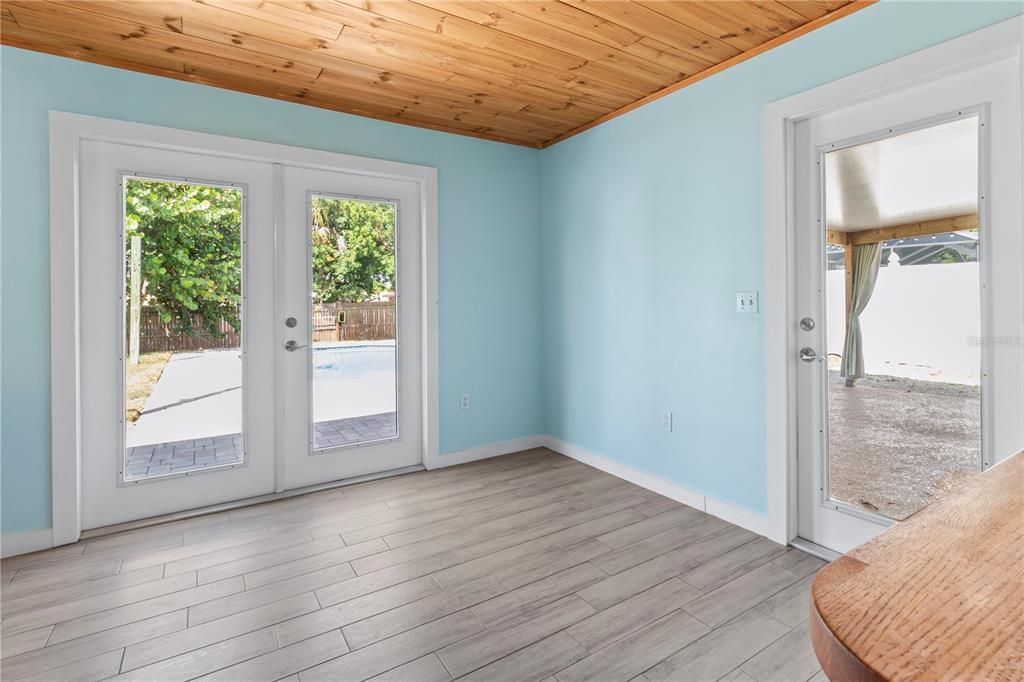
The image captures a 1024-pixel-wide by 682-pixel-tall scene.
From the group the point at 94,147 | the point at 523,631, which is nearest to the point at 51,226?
the point at 94,147

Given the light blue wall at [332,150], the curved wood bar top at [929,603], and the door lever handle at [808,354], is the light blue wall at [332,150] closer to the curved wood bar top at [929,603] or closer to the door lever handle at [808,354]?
the door lever handle at [808,354]

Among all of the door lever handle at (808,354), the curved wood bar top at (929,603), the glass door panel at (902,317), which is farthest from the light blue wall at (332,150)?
the curved wood bar top at (929,603)

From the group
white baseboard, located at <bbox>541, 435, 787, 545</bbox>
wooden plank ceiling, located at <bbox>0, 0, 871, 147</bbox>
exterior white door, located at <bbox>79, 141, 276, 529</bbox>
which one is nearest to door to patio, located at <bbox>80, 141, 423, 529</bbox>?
exterior white door, located at <bbox>79, 141, 276, 529</bbox>

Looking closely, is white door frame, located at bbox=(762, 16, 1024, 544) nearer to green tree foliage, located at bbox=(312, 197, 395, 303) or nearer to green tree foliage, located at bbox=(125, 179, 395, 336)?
green tree foliage, located at bbox=(312, 197, 395, 303)

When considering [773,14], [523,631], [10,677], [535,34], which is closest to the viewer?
[10,677]

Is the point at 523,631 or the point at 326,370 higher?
the point at 326,370

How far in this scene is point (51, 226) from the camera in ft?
8.00

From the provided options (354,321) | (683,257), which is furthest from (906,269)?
(354,321)

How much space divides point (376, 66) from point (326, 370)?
5.99 feet

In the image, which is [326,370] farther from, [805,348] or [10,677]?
[805,348]

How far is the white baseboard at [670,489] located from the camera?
8.36ft

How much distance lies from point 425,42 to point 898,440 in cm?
279

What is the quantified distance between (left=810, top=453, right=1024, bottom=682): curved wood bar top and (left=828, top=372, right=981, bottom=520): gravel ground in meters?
1.81

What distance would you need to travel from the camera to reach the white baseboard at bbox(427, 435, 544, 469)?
Result: 3.63 meters
